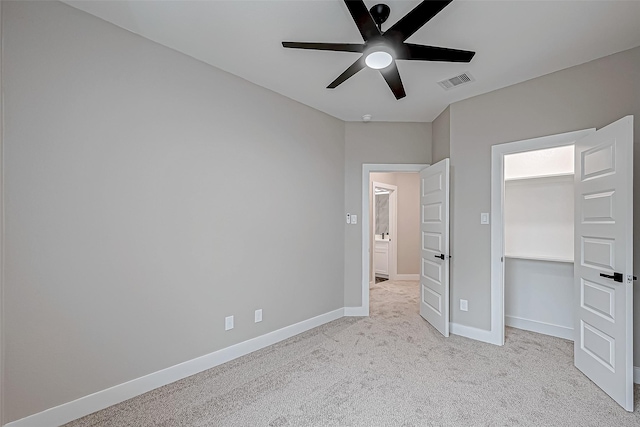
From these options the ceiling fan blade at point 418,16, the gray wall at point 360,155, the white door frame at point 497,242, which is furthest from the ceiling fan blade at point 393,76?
the gray wall at point 360,155

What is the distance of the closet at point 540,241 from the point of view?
363 centimetres

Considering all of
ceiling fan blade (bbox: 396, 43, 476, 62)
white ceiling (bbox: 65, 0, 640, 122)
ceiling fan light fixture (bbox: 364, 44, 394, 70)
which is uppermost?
white ceiling (bbox: 65, 0, 640, 122)

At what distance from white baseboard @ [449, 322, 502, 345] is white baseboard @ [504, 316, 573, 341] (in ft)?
2.52

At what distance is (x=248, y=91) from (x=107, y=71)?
121cm

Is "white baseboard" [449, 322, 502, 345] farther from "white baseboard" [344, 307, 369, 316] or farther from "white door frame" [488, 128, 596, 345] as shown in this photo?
"white baseboard" [344, 307, 369, 316]

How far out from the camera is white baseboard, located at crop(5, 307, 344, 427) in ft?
6.46

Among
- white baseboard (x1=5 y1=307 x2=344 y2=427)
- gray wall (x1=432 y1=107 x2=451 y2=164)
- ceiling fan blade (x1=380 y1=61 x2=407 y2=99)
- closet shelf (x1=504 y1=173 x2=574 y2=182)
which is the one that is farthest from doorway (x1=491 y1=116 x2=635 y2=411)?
white baseboard (x1=5 y1=307 x2=344 y2=427)

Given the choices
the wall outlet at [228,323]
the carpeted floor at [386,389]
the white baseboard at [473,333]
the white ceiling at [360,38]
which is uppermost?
the white ceiling at [360,38]

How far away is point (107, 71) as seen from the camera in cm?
221

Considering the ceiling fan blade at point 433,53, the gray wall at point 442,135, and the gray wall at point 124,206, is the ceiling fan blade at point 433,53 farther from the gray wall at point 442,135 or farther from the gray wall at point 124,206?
the gray wall at point 442,135

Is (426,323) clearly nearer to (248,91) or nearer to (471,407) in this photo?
(471,407)

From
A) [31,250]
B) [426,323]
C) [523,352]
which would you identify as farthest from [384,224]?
[31,250]

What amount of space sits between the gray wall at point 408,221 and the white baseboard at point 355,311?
286 centimetres

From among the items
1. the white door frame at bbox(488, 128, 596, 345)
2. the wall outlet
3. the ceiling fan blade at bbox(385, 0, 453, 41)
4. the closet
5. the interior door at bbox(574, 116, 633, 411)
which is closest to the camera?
the ceiling fan blade at bbox(385, 0, 453, 41)
